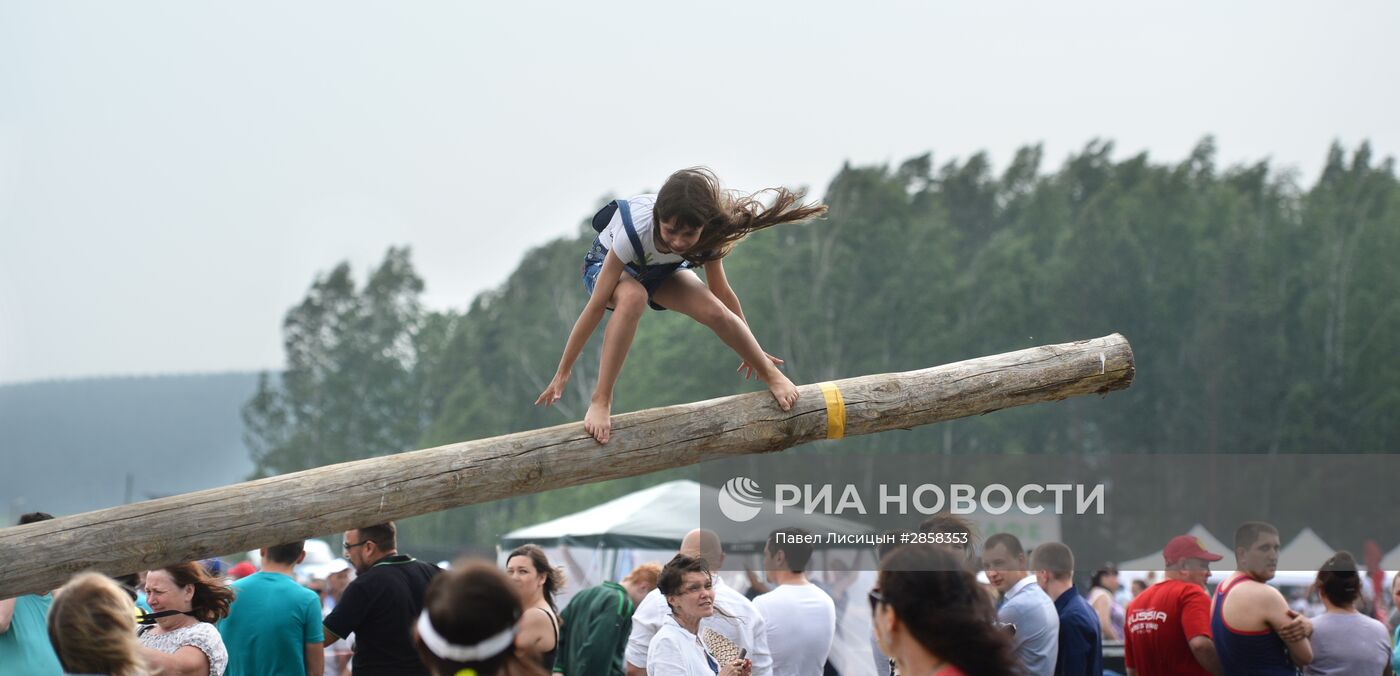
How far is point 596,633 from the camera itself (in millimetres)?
6715

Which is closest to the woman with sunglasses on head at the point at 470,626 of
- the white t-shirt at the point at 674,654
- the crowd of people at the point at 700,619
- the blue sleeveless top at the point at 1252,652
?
the crowd of people at the point at 700,619

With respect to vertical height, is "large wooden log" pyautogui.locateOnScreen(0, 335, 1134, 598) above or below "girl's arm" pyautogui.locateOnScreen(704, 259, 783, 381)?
below

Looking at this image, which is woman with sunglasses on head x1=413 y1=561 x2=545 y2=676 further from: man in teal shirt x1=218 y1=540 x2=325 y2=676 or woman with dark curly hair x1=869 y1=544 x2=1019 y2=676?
man in teal shirt x1=218 y1=540 x2=325 y2=676

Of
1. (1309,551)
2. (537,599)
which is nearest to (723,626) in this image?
(537,599)

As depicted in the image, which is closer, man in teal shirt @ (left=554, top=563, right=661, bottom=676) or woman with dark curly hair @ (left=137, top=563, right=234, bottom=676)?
woman with dark curly hair @ (left=137, top=563, right=234, bottom=676)

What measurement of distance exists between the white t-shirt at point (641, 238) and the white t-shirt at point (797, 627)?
211 cm

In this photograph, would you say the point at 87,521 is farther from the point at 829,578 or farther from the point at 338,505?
the point at 829,578

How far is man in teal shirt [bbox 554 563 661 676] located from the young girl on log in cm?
144

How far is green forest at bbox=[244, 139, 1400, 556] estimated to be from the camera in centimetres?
4212

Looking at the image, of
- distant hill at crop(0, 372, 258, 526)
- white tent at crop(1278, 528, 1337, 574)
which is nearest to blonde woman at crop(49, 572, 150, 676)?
white tent at crop(1278, 528, 1337, 574)

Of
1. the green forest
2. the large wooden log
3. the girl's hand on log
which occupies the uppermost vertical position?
the green forest

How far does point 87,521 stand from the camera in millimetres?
4848

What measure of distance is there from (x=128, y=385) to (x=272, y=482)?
15635 centimetres

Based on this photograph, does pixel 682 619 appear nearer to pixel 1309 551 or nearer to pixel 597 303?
pixel 597 303
